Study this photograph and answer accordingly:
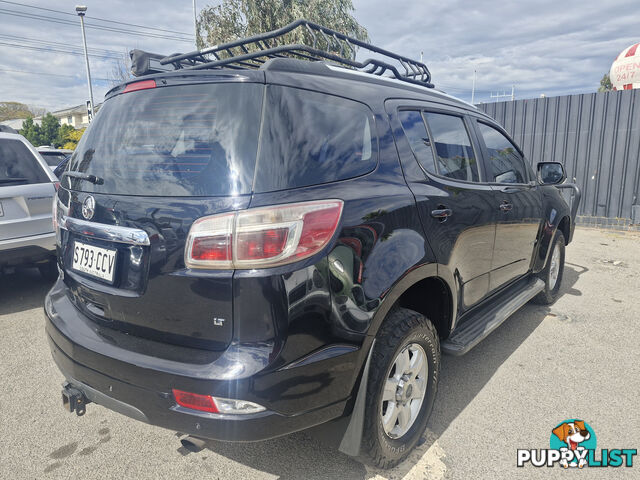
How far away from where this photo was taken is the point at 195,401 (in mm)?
1597

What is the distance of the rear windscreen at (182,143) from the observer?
5.45 ft

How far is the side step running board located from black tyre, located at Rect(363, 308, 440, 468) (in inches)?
10.6

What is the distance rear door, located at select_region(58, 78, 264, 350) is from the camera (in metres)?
1.63

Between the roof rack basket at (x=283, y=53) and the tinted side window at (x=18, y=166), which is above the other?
the roof rack basket at (x=283, y=53)

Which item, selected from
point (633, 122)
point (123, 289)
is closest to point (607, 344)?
point (123, 289)

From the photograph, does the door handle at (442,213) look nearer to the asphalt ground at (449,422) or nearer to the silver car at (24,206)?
the asphalt ground at (449,422)

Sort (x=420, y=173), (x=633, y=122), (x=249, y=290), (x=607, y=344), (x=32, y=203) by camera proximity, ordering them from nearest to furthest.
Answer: (x=249, y=290) < (x=420, y=173) < (x=607, y=344) < (x=32, y=203) < (x=633, y=122)

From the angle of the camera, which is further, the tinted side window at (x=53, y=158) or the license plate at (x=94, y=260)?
the tinted side window at (x=53, y=158)

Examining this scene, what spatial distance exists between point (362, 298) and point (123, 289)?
98 cm

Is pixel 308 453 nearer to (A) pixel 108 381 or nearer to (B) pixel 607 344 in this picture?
(A) pixel 108 381

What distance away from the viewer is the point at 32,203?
4320 millimetres

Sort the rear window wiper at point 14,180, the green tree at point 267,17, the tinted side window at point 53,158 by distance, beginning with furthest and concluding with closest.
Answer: the green tree at point 267,17, the tinted side window at point 53,158, the rear window wiper at point 14,180

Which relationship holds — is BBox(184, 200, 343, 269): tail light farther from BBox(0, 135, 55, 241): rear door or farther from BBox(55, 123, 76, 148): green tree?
BBox(55, 123, 76, 148): green tree

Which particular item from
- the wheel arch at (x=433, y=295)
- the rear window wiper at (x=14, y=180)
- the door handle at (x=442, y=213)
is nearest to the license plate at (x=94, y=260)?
the wheel arch at (x=433, y=295)
